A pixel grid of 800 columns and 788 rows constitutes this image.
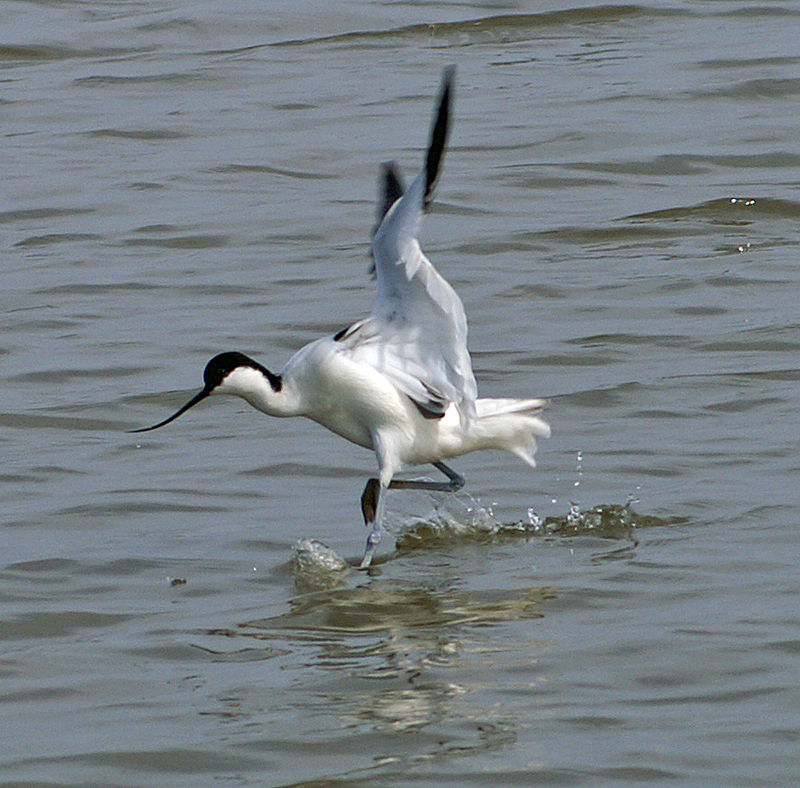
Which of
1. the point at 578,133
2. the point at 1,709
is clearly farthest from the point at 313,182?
the point at 1,709

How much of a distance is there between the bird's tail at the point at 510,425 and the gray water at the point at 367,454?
0.27 meters

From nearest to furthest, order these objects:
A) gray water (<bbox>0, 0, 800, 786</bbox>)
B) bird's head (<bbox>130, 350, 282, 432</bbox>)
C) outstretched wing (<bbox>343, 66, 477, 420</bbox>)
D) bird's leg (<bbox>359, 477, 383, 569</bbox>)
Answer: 1. gray water (<bbox>0, 0, 800, 786</bbox>)
2. outstretched wing (<bbox>343, 66, 477, 420</bbox>)
3. bird's leg (<bbox>359, 477, 383, 569</bbox>)
4. bird's head (<bbox>130, 350, 282, 432</bbox>)

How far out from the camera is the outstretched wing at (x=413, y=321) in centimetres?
675

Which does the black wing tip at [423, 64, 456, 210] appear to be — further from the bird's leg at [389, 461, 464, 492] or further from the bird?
the bird's leg at [389, 461, 464, 492]

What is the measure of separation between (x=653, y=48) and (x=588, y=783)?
40.8 ft

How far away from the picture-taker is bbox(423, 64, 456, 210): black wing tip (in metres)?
6.30

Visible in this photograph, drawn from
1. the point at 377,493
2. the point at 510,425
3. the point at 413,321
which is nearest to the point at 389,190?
the point at 413,321

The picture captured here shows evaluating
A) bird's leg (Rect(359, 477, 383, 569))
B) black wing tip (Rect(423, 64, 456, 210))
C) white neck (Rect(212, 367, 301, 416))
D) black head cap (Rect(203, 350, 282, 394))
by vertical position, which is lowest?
bird's leg (Rect(359, 477, 383, 569))

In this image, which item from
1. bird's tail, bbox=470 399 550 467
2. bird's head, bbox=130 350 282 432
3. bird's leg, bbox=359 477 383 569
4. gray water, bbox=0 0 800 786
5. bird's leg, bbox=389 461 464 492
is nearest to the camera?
gray water, bbox=0 0 800 786

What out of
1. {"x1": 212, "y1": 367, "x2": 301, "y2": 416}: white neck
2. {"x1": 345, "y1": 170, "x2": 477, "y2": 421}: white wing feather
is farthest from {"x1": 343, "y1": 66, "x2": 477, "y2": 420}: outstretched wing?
{"x1": 212, "y1": 367, "x2": 301, "y2": 416}: white neck

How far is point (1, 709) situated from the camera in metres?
5.66

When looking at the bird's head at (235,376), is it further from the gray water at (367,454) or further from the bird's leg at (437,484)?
the bird's leg at (437,484)

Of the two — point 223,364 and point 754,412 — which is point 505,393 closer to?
point 754,412

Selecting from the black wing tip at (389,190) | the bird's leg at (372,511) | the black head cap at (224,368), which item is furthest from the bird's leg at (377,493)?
the black wing tip at (389,190)
